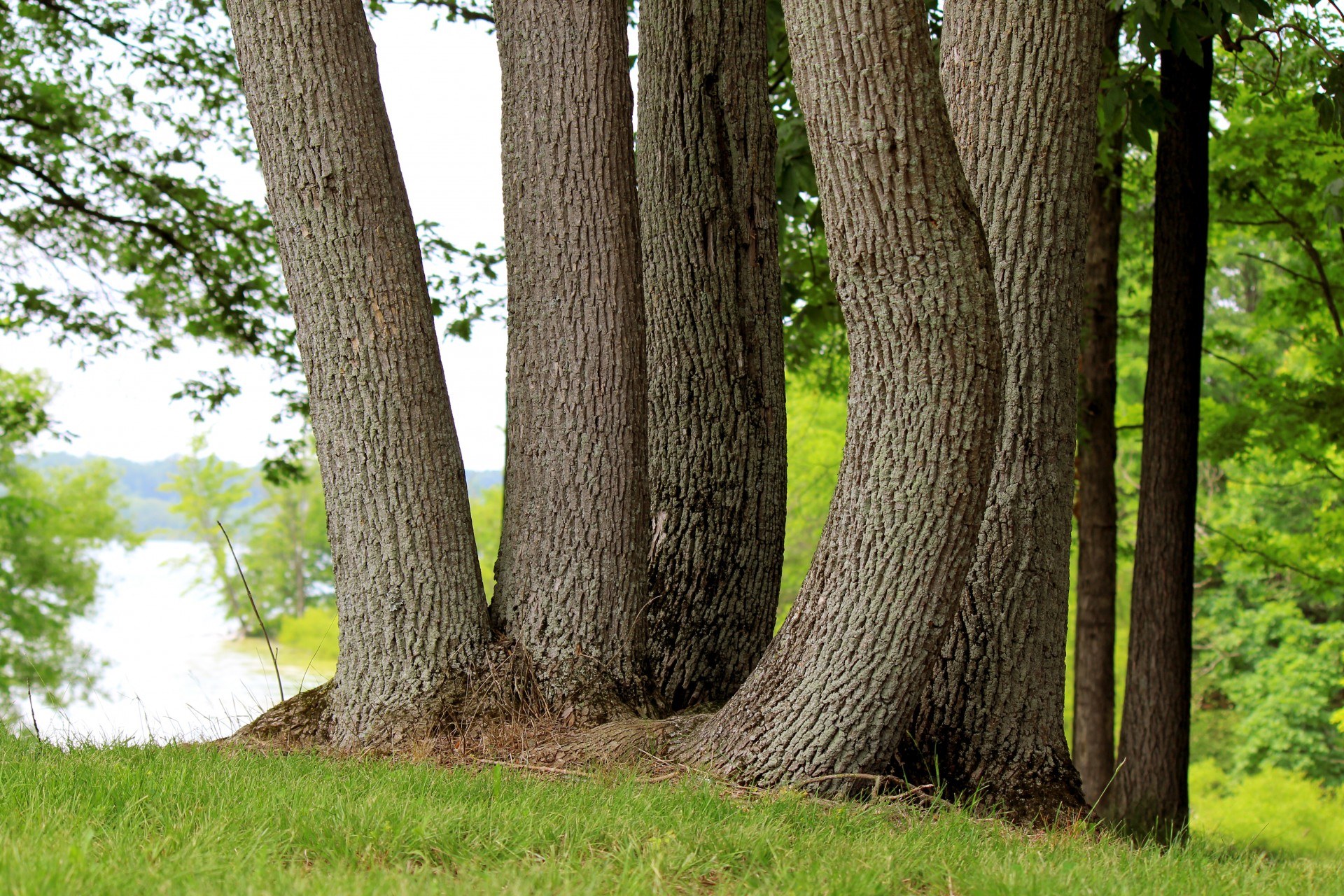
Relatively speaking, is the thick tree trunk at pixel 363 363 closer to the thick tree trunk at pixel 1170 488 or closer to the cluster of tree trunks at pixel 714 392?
the cluster of tree trunks at pixel 714 392

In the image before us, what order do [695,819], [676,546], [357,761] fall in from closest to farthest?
[695,819]
[357,761]
[676,546]

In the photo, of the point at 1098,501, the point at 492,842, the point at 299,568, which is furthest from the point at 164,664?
the point at 492,842

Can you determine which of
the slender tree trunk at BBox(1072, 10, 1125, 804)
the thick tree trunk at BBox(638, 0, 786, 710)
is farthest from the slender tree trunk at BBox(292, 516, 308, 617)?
the thick tree trunk at BBox(638, 0, 786, 710)

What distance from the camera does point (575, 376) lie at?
4.62 m

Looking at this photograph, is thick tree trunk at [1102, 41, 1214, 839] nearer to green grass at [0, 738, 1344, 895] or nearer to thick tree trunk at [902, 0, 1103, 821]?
thick tree trunk at [902, 0, 1103, 821]

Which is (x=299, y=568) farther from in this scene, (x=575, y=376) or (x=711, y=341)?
(x=575, y=376)

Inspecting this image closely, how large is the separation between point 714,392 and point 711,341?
0.87 ft

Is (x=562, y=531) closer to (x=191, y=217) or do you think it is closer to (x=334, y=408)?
(x=334, y=408)

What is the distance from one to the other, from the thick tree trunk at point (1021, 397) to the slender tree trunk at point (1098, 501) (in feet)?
18.8

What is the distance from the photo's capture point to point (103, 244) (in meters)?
10.8

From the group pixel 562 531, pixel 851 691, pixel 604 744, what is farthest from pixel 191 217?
pixel 851 691

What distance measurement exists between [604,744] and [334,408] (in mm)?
1812

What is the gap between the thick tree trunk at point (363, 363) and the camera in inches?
171

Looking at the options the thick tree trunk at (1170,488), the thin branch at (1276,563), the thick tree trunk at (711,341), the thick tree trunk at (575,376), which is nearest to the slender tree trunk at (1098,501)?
the thick tree trunk at (1170,488)
